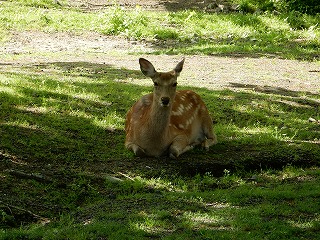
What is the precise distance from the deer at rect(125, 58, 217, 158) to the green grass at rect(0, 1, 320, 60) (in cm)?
804

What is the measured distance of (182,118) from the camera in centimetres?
1086

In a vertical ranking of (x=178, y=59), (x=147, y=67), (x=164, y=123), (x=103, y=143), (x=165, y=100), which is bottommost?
(x=178, y=59)

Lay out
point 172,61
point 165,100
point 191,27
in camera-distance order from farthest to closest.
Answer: point 191,27
point 172,61
point 165,100

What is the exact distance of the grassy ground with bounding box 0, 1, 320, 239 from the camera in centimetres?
706

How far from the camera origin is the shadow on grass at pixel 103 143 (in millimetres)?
7965

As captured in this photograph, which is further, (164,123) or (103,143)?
(103,143)

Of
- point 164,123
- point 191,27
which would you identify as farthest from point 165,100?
point 191,27

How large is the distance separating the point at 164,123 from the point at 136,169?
104 cm

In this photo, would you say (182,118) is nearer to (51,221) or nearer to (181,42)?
(51,221)

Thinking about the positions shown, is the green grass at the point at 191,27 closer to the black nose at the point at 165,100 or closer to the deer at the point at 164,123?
the deer at the point at 164,123

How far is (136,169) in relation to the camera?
30.5 ft

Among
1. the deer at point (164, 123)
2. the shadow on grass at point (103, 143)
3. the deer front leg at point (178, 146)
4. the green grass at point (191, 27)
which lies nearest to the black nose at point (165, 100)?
the deer at point (164, 123)

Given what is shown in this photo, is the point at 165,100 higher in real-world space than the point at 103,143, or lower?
higher

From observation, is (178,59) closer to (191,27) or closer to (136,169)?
(191,27)
